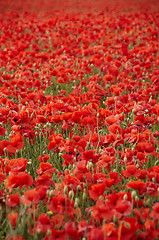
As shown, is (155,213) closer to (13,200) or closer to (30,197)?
(30,197)

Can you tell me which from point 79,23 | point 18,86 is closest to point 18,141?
point 18,86

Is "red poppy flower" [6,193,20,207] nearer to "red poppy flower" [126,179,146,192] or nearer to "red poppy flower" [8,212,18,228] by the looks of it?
"red poppy flower" [8,212,18,228]

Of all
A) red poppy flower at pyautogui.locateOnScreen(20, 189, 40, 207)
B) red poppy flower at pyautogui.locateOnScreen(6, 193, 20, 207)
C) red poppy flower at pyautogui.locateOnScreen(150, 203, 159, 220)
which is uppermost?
red poppy flower at pyautogui.locateOnScreen(20, 189, 40, 207)

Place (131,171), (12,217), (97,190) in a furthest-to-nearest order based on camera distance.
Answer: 1. (131,171)
2. (97,190)
3. (12,217)

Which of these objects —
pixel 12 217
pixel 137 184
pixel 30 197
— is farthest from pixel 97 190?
pixel 12 217

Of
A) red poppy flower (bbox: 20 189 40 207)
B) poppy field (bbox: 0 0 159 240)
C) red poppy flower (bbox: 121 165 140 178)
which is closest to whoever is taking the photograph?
poppy field (bbox: 0 0 159 240)

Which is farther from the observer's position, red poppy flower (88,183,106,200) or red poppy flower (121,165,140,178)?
red poppy flower (121,165,140,178)

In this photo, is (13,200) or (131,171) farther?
(131,171)

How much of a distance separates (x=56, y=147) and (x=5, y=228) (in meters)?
0.88

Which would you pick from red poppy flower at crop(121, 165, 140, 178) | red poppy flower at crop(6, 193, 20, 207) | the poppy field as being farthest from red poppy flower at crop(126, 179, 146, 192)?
red poppy flower at crop(6, 193, 20, 207)

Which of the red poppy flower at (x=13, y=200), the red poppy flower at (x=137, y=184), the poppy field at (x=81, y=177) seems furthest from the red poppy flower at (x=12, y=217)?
the red poppy flower at (x=137, y=184)

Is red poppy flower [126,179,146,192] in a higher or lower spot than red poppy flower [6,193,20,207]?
higher

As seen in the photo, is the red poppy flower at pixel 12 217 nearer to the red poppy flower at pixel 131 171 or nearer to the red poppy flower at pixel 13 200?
the red poppy flower at pixel 13 200

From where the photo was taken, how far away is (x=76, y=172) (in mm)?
1915
